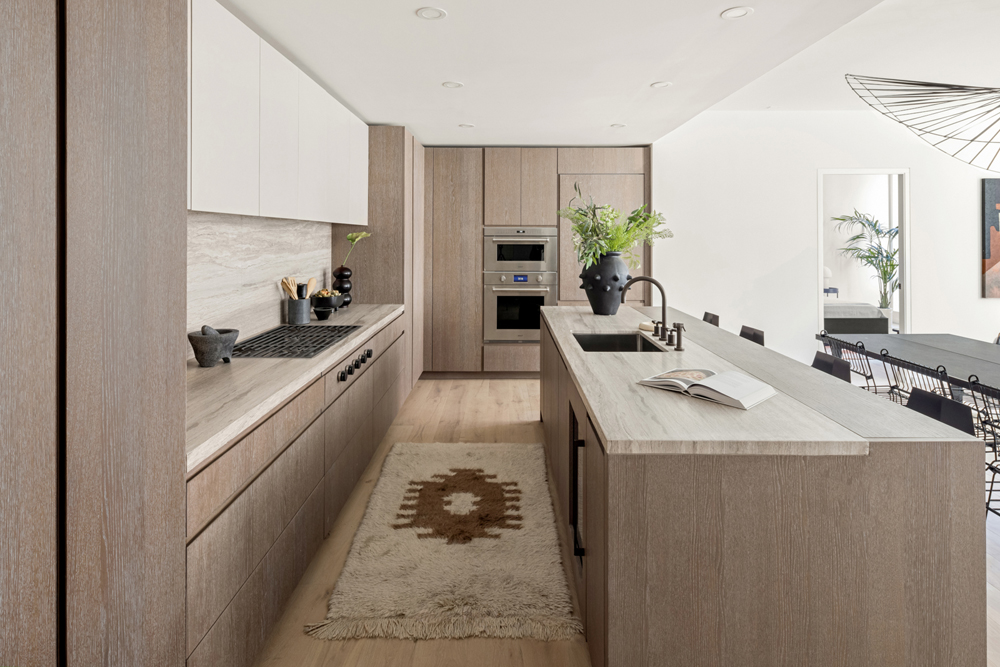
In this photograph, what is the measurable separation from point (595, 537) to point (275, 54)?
2505 millimetres

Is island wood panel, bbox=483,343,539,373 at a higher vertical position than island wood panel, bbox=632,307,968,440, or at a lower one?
lower

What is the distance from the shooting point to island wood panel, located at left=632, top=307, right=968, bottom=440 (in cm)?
137

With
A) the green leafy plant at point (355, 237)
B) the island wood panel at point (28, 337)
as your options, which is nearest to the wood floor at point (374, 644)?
the island wood panel at point (28, 337)

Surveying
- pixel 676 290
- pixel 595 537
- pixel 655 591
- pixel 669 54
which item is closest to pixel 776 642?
pixel 655 591

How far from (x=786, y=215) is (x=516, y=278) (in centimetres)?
270

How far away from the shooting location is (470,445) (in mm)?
3705

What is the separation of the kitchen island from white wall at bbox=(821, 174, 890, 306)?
6.03 metres

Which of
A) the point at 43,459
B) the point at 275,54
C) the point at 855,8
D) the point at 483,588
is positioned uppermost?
the point at 855,8

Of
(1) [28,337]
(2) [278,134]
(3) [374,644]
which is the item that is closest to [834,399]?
(3) [374,644]

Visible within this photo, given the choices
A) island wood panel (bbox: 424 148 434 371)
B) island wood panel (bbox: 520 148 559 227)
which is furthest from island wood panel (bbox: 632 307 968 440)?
island wood panel (bbox: 424 148 434 371)

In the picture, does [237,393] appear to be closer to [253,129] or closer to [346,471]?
[346,471]

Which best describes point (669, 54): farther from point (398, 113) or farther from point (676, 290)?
point (676, 290)

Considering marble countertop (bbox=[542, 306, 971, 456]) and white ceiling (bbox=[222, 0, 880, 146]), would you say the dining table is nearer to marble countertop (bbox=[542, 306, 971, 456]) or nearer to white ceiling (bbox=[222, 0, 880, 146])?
marble countertop (bbox=[542, 306, 971, 456])

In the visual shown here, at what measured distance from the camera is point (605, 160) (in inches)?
221
